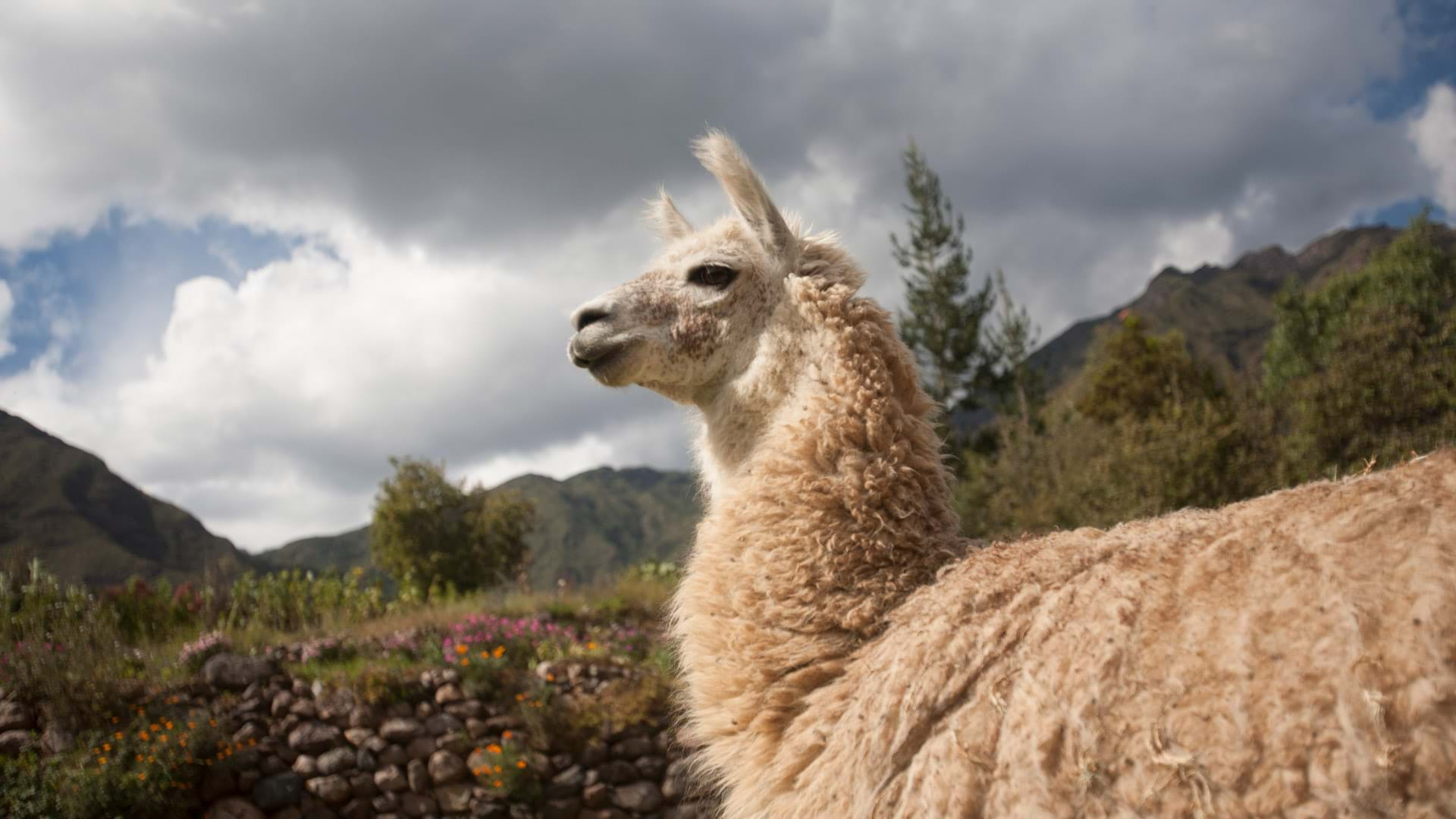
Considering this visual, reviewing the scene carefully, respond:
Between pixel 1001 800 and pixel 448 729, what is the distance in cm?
717

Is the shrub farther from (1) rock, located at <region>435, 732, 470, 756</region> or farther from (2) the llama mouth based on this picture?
(2) the llama mouth

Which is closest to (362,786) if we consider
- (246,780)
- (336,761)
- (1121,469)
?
(336,761)

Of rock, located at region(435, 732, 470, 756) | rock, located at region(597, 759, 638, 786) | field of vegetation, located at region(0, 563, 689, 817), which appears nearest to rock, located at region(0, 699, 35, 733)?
field of vegetation, located at region(0, 563, 689, 817)

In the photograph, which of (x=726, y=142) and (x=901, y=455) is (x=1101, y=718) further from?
(x=726, y=142)

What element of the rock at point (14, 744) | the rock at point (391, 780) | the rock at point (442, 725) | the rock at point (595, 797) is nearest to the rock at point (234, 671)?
the rock at point (14, 744)

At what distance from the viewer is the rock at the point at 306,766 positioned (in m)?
7.14

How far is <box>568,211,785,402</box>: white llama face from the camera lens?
2947 millimetres

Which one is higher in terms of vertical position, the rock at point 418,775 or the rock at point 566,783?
the rock at point 418,775

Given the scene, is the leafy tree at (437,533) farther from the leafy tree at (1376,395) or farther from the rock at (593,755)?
the leafy tree at (1376,395)

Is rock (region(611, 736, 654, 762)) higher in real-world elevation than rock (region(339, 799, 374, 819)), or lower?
lower

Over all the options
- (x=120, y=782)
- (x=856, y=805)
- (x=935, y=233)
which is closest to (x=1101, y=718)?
(x=856, y=805)

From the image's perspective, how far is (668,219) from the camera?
3.72m

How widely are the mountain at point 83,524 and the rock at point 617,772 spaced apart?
6.22 metres

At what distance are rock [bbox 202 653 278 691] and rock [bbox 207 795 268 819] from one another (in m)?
1.22
